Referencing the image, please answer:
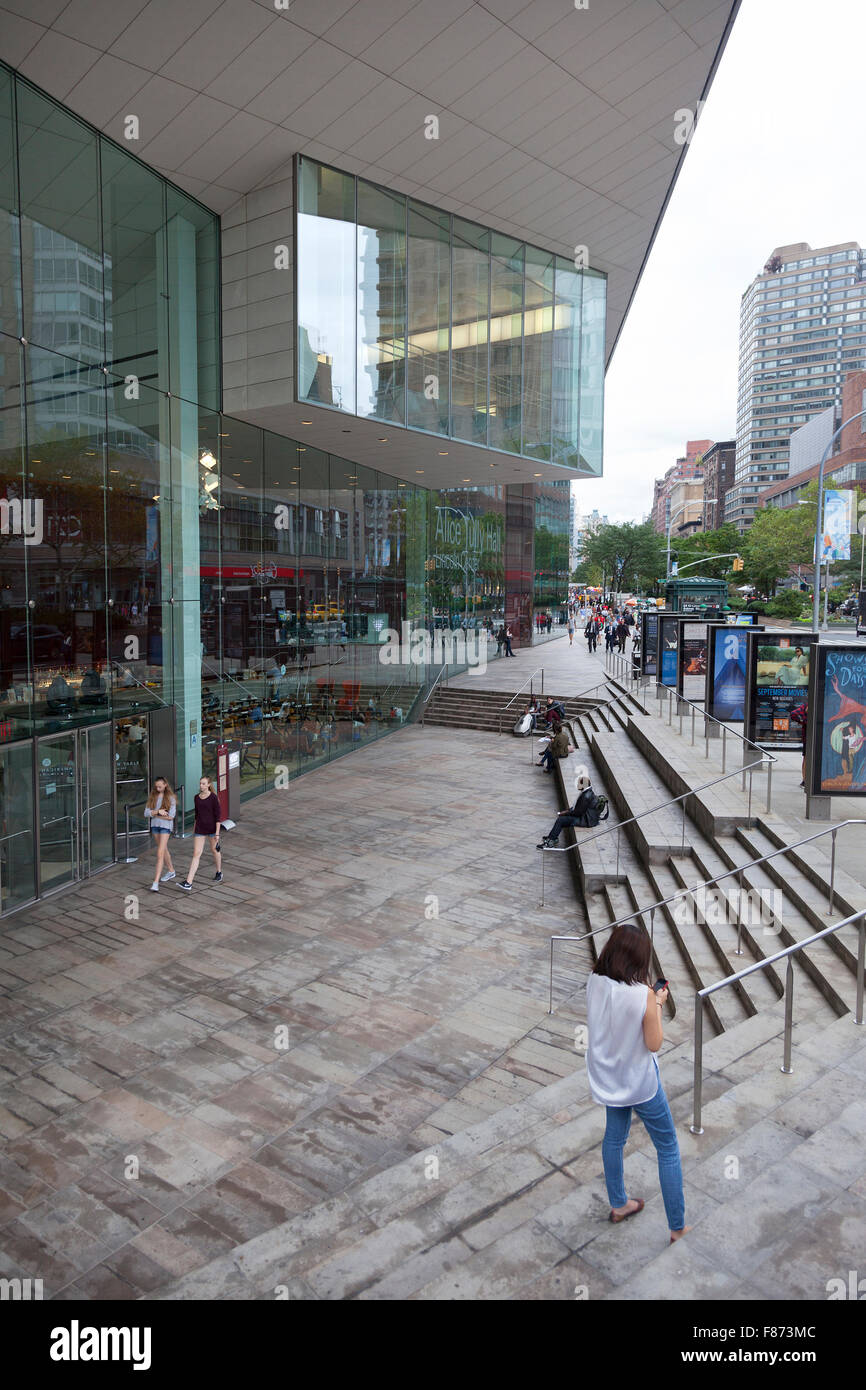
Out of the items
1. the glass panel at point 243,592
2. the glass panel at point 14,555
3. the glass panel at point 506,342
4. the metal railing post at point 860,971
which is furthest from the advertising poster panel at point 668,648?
the metal railing post at point 860,971

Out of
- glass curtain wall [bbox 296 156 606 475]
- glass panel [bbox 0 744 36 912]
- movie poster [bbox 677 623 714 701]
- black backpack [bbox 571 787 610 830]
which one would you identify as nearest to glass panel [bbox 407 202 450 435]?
glass curtain wall [bbox 296 156 606 475]

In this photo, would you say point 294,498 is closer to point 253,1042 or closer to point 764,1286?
point 253,1042

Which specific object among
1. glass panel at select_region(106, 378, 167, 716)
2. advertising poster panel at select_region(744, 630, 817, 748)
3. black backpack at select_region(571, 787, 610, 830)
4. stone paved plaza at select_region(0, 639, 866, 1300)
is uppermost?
glass panel at select_region(106, 378, 167, 716)

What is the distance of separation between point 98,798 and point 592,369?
18248mm

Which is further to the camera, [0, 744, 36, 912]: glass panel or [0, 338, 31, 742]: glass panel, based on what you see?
[0, 744, 36, 912]: glass panel

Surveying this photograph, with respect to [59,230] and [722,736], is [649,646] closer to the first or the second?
[722,736]

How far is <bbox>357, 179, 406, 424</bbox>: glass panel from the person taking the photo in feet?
53.1

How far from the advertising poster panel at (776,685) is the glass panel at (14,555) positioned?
10601mm

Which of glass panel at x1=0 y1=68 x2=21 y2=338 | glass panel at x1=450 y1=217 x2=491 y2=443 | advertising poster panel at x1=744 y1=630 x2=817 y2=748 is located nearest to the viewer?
glass panel at x1=0 y1=68 x2=21 y2=338

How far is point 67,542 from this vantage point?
11.9 meters

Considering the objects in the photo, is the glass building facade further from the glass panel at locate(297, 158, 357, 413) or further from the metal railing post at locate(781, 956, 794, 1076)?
the metal railing post at locate(781, 956, 794, 1076)

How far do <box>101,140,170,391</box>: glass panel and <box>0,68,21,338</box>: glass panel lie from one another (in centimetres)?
207

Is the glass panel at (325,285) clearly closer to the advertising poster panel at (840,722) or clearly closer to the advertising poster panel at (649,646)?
the advertising poster panel at (840,722)
